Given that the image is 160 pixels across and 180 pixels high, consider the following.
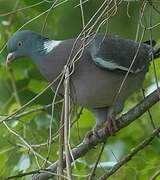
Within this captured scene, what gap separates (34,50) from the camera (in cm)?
300

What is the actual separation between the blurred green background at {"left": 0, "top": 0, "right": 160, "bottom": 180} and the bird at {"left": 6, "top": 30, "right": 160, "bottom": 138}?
3.9 inches

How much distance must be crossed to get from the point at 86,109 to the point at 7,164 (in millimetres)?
577

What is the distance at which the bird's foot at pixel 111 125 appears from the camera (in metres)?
2.59

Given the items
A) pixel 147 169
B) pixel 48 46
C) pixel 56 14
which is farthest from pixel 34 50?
pixel 147 169

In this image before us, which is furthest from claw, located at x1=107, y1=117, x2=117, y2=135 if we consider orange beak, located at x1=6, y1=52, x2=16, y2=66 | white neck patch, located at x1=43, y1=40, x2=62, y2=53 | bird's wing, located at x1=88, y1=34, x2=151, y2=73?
orange beak, located at x1=6, y1=52, x2=16, y2=66

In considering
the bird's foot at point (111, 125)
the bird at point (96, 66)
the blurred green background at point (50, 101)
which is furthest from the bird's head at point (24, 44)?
the bird's foot at point (111, 125)

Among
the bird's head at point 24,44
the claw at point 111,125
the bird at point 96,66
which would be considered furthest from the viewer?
the bird's head at point 24,44

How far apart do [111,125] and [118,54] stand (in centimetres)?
44

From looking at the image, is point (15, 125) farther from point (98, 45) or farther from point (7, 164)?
point (98, 45)

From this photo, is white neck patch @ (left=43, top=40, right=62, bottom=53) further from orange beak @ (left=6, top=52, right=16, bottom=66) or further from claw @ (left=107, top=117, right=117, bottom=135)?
claw @ (left=107, top=117, right=117, bottom=135)

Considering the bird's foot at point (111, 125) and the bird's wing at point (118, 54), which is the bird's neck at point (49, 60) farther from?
the bird's foot at point (111, 125)

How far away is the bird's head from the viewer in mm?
A: 2924

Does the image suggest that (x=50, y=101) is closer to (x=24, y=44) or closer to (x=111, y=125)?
(x=24, y=44)

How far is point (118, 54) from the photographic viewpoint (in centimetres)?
301
